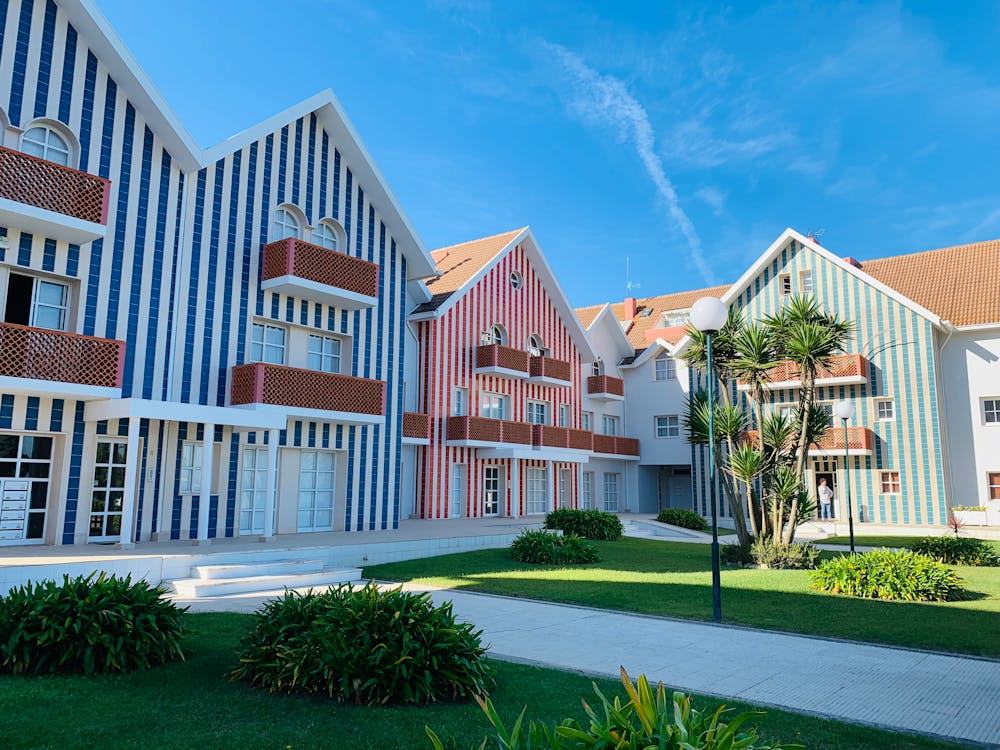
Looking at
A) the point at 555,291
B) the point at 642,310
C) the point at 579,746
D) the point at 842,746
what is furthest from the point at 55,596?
the point at 642,310

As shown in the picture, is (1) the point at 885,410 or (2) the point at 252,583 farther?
(1) the point at 885,410

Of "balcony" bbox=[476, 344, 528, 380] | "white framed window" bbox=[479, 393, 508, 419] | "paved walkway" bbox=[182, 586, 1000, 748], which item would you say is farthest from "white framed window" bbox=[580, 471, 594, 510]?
"paved walkway" bbox=[182, 586, 1000, 748]

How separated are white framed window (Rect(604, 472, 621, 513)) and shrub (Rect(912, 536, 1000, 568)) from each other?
61.0ft

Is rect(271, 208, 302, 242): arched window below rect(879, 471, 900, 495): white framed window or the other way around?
the other way around

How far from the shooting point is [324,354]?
65.4ft

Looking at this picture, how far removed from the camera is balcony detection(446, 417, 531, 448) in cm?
2636

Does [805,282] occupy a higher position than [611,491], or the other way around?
[805,282]

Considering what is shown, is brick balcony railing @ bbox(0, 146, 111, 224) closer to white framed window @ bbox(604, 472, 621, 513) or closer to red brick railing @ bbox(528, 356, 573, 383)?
red brick railing @ bbox(528, 356, 573, 383)

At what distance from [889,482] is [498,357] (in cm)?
1605

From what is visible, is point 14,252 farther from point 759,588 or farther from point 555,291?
point 555,291

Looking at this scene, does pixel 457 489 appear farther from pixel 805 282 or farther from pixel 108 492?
pixel 805 282

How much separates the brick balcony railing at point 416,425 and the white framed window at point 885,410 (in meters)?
17.9

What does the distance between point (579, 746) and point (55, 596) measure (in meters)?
5.67

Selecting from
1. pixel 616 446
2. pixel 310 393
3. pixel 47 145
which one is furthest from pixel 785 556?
pixel 616 446
